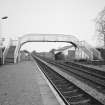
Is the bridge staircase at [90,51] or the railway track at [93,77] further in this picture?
the bridge staircase at [90,51]

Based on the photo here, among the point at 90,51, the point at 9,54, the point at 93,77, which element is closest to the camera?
the point at 93,77

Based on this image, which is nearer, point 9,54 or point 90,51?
point 9,54

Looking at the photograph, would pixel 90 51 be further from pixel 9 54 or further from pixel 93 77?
pixel 93 77

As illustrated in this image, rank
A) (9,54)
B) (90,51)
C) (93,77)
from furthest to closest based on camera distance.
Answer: (90,51) < (9,54) < (93,77)

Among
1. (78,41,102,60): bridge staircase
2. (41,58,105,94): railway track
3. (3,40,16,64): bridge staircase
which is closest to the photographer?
(41,58,105,94): railway track

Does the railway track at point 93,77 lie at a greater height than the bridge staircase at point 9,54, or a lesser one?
lesser

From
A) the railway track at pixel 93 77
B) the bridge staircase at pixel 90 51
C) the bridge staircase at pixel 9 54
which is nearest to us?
the railway track at pixel 93 77

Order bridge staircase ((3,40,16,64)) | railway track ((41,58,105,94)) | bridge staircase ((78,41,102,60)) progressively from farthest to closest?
bridge staircase ((78,41,102,60)), bridge staircase ((3,40,16,64)), railway track ((41,58,105,94))

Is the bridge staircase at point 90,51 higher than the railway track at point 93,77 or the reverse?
higher

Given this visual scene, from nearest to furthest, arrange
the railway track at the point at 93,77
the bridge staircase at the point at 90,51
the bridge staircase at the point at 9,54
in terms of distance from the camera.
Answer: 1. the railway track at the point at 93,77
2. the bridge staircase at the point at 9,54
3. the bridge staircase at the point at 90,51

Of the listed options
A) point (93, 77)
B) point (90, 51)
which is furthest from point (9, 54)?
point (93, 77)

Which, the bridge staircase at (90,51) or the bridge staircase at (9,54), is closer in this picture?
the bridge staircase at (9,54)

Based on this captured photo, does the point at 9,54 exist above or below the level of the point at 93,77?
above

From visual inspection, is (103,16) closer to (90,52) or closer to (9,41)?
(90,52)
